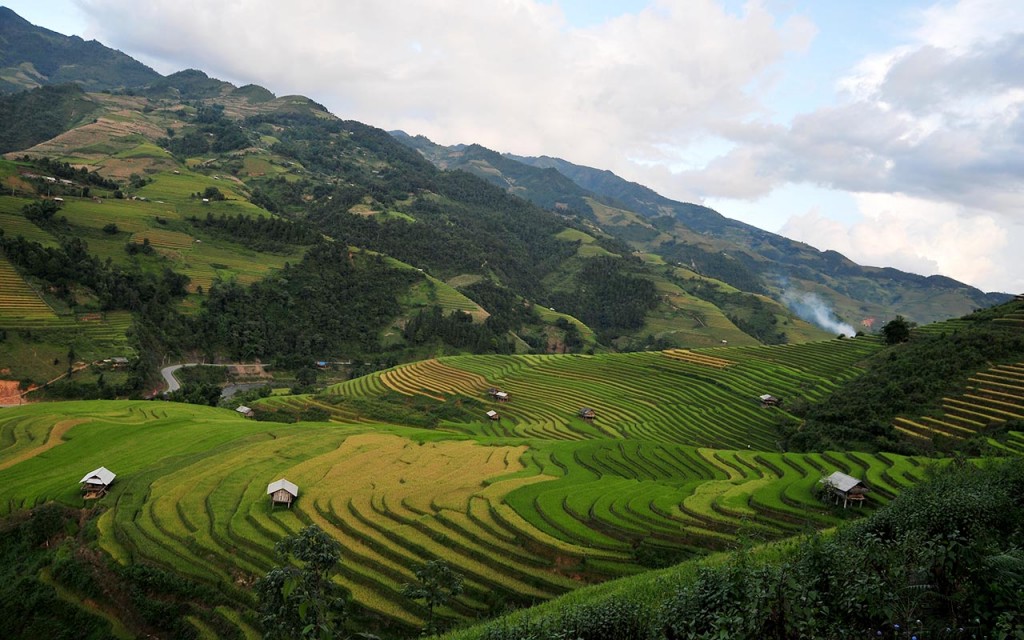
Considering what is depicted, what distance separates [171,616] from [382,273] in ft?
361

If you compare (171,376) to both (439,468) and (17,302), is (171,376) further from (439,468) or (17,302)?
(439,468)

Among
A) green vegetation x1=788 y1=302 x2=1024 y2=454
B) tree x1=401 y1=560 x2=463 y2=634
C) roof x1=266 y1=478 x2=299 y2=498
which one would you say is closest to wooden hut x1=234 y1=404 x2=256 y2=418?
roof x1=266 y1=478 x2=299 y2=498

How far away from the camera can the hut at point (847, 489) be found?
27.4 meters

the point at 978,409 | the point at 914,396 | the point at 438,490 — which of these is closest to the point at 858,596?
the point at 438,490

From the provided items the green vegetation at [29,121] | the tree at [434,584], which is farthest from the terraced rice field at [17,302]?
the green vegetation at [29,121]

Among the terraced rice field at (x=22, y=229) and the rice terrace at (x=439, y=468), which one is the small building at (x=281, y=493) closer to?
the rice terrace at (x=439, y=468)

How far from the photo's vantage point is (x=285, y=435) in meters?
42.4

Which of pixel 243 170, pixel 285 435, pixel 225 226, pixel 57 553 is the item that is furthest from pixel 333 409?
pixel 243 170

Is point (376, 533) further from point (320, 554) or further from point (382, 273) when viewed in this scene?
point (382, 273)

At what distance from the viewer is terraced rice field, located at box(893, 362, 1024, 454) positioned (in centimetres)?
3959

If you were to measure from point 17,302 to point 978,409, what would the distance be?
10603cm

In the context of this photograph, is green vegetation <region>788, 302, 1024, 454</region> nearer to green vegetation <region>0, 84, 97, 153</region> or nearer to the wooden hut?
the wooden hut

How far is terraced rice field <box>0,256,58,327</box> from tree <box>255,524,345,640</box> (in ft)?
250

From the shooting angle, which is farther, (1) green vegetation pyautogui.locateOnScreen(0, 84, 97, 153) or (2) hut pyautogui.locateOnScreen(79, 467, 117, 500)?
(1) green vegetation pyautogui.locateOnScreen(0, 84, 97, 153)
